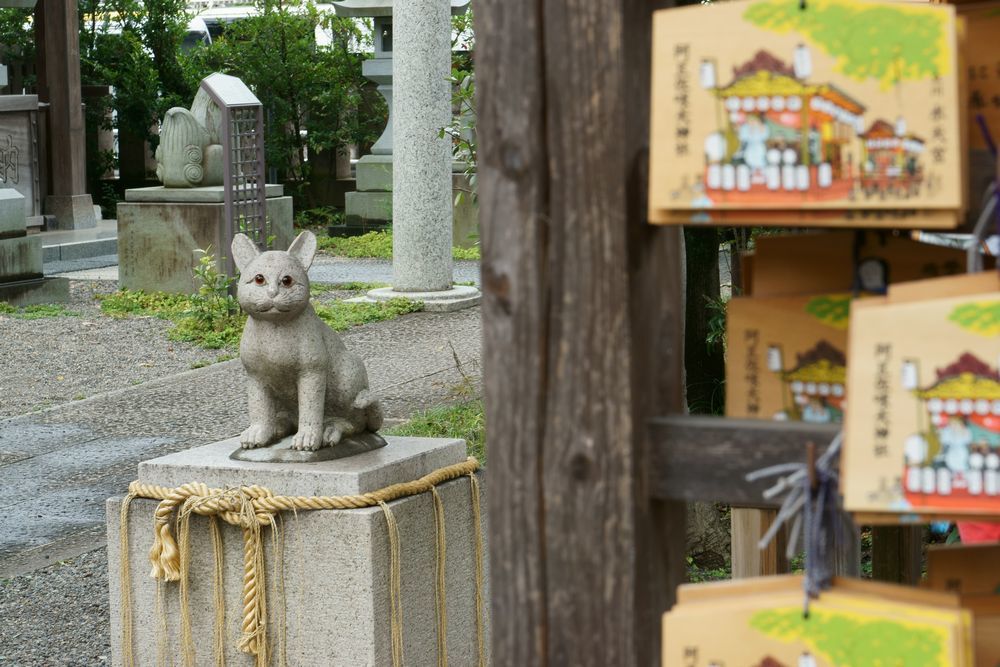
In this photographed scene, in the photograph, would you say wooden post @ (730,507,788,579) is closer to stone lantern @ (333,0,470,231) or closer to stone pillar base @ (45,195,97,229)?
stone lantern @ (333,0,470,231)

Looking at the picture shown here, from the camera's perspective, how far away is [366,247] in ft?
47.1

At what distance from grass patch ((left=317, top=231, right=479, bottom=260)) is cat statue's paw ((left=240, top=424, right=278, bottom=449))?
986 cm

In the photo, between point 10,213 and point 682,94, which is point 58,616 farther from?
point 10,213

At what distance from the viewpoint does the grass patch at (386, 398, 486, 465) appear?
5.99 m

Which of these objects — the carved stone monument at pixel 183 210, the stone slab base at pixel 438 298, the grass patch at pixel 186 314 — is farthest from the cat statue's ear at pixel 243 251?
the carved stone monument at pixel 183 210

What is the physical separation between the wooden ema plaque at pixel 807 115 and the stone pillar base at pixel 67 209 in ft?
46.1

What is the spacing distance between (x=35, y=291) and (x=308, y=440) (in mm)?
8390

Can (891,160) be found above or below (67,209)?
below

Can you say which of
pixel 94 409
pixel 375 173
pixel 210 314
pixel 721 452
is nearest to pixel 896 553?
pixel 721 452

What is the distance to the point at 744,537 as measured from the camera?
371 centimetres

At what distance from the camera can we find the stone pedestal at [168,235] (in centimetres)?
1121

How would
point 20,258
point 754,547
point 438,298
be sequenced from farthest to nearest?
point 20,258, point 438,298, point 754,547

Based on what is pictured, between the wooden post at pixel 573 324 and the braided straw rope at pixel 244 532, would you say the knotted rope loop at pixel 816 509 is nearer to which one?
the wooden post at pixel 573 324

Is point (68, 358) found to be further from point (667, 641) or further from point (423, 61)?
point (667, 641)
